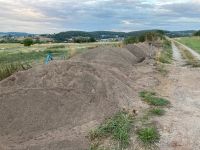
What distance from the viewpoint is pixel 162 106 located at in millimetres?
12531

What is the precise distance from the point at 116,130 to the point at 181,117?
8.67 ft

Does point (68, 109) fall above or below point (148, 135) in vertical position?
above

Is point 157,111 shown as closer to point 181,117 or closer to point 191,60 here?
point 181,117

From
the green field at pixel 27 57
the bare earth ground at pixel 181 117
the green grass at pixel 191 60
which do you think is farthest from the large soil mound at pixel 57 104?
the green grass at pixel 191 60

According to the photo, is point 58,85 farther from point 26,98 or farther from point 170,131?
point 170,131

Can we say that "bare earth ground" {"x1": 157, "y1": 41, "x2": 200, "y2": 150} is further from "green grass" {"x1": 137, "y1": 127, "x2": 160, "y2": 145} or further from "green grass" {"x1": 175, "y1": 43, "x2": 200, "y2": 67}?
"green grass" {"x1": 175, "y1": 43, "x2": 200, "y2": 67}

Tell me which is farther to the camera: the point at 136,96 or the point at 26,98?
the point at 136,96

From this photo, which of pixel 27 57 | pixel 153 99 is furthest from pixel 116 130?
pixel 27 57

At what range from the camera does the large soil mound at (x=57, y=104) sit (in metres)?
8.92

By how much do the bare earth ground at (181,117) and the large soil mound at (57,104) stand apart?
1.37 meters

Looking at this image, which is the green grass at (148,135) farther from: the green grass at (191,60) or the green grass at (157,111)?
the green grass at (191,60)

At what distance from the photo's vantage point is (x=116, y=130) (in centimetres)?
940

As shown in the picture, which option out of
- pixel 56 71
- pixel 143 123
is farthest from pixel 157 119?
pixel 56 71

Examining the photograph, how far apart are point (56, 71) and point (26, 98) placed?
2.07 meters
